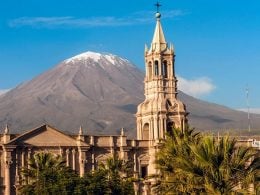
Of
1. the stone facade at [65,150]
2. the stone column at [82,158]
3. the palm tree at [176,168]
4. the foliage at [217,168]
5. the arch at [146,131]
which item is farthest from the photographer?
the arch at [146,131]

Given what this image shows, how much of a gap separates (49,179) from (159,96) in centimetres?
2529

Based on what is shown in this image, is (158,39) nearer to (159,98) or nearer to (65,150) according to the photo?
(159,98)

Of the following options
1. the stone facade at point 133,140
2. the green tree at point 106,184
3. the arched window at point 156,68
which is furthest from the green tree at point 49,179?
the arched window at point 156,68

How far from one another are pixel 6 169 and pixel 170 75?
68.2 feet

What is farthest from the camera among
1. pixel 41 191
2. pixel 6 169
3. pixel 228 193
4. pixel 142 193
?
pixel 142 193

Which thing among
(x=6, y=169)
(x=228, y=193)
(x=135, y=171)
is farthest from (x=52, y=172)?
(x=228, y=193)

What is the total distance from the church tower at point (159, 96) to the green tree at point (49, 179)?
2040 centimetres

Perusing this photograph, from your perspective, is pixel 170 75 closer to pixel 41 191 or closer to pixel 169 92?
pixel 169 92

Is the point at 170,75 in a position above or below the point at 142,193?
above

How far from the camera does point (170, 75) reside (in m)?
75.1

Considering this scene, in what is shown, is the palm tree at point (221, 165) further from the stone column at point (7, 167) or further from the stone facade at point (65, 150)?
the stone column at point (7, 167)

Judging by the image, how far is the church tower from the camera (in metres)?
73.4

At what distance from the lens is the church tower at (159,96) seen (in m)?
73.4

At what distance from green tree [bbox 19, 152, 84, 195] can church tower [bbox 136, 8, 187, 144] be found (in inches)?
803
